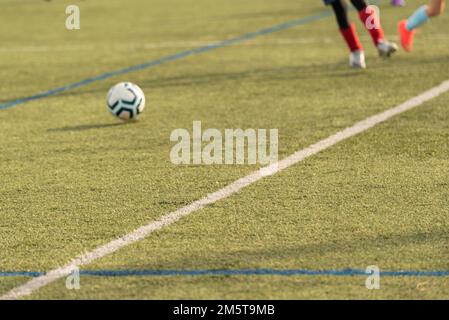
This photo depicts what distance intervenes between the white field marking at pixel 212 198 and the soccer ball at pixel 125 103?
1740 millimetres

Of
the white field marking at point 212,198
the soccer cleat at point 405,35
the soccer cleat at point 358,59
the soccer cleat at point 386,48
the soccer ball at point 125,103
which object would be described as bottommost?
the white field marking at point 212,198

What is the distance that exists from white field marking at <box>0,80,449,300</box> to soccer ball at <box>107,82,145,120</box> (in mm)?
1740

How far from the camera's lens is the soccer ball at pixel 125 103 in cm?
848

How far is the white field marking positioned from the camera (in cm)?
473

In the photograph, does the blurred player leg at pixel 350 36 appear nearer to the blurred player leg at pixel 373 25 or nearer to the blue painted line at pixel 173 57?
the blurred player leg at pixel 373 25

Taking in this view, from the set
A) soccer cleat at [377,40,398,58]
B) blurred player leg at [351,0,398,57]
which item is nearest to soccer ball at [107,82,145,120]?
blurred player leg at [351,0,398,57]

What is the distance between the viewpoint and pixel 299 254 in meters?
4.96

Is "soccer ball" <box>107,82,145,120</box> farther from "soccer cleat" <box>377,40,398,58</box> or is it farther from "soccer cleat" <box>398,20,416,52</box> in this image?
"soccer cleat" <box>398,20,416,52</box>

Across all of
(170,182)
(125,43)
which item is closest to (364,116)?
(170,182)

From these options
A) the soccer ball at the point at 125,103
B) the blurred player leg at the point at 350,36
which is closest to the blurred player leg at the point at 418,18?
the blurred player leg at the point at 350,36

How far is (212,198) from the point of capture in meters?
6.07

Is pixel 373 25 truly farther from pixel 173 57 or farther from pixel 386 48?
pixel 173 57

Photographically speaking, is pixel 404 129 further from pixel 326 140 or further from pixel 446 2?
pixel 446 2
